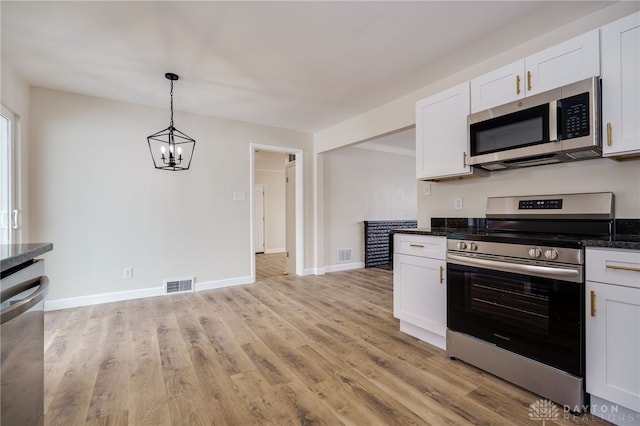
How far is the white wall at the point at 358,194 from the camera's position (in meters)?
5.42

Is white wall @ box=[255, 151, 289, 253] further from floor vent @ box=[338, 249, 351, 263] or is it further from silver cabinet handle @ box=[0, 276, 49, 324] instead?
silver cabinet handle @ box=[0, 276, 49, 324]

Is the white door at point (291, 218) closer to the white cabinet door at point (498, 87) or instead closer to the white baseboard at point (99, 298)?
the white baseboard at point (99, 298)

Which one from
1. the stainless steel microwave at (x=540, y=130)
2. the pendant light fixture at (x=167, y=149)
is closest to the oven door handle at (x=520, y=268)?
the stainless steel microwave at (x=540, y=130)

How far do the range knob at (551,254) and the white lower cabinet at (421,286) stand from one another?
26.9 inches

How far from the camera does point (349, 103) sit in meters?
3.76

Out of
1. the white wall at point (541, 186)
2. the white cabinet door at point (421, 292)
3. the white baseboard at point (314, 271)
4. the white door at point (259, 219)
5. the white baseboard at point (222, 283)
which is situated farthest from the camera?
the white door at point (259, 219)

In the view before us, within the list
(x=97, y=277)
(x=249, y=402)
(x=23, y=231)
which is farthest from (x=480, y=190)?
(x=23, y=231)

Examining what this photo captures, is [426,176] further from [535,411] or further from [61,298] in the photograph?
[61,298]

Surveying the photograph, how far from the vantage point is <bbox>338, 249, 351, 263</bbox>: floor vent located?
5508mm

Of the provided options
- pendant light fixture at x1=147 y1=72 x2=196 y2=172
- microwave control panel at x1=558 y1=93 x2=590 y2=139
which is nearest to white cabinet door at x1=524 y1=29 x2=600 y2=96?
microwave control panel at x1=558 y1=93 x2=590 y2=139

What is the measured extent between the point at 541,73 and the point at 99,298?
4949mm

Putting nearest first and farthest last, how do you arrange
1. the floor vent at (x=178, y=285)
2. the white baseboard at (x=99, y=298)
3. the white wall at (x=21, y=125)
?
the white wall at (x=21, y=125) < the white baseboard at (x=99, y=298) < the floor vent at (x=178, y=285)

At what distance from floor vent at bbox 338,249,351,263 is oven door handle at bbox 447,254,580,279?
337 centimetres

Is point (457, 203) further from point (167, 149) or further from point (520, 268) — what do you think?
point (167, 149)
